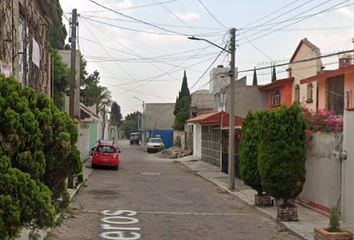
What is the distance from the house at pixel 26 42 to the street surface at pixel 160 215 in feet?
14.0

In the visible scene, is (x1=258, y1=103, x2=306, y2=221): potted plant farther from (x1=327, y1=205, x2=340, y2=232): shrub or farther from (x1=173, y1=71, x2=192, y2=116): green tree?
(x1=173, y1=71, x2=192, y2=116): green tree

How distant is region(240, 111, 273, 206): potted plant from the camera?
42.4 ft

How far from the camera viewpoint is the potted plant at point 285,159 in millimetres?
10664

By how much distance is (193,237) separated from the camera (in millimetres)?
9227

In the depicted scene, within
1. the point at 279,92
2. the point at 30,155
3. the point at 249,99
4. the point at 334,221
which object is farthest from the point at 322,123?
the point at 249,99

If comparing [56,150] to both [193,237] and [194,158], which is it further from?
[194,158]

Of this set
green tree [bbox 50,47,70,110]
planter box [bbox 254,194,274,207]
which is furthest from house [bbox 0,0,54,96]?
→ green tree [bbox 50,47,70,110]

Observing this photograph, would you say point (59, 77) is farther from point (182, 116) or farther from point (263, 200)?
point (182, 116)

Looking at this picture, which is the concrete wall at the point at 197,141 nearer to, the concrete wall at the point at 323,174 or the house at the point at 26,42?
A: the house at the point at 26,42

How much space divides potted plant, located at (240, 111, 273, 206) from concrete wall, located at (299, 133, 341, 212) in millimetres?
1372

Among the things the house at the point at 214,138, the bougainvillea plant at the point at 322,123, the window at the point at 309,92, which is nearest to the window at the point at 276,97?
the window at the point at 309,92

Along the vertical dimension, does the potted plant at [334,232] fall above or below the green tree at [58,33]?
below

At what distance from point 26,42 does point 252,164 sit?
8.18m

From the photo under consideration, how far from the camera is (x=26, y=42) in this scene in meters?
13.6
